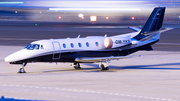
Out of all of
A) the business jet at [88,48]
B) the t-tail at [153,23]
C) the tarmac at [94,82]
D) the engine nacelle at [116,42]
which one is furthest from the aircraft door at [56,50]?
the t-tail at [153,23]

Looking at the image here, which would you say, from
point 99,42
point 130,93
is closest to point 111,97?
point 130,93

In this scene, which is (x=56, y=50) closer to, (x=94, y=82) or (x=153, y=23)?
(x=94, y=82)

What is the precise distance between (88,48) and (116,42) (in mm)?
3059

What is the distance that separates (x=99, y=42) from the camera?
33438 mm

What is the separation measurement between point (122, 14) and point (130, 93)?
146m

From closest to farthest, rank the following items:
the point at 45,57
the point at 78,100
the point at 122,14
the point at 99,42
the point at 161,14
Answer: the point at 78,100 < the point at 45,57 < the point at 99,42 < the point at 161,14 < the point at 122,14

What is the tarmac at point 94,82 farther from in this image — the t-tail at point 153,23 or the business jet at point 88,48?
the t-tail at point 153,23

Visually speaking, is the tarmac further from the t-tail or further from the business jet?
the t-tail

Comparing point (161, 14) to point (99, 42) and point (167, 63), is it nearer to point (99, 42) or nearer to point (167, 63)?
point (167, 63)

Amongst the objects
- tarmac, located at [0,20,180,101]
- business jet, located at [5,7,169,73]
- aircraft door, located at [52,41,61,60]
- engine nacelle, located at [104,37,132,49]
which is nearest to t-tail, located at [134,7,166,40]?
business jet, located at [5,7,169,73]

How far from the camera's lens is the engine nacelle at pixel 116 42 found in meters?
33.4

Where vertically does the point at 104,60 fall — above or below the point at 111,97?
above

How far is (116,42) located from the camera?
1341 inches

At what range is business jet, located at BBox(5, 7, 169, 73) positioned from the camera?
99.9 ft
